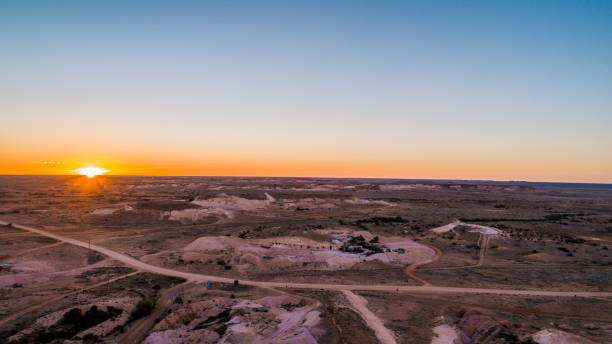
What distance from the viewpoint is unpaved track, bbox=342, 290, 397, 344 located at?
25.3 meters

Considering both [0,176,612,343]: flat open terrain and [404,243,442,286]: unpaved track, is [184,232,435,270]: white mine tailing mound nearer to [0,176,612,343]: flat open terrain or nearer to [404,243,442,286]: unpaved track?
[0,176,612,343]: flat open terrain

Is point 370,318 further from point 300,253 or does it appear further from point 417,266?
point 300,253

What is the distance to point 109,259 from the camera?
46562mm

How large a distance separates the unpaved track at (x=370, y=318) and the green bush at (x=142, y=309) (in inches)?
701

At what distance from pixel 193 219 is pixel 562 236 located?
273ft

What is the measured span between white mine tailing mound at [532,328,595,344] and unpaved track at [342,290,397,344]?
10.1 metres

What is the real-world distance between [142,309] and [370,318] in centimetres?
1917

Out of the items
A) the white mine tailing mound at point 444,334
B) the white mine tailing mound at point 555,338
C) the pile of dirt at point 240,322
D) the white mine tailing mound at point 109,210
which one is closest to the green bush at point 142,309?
the pile of dirt at point 240,322

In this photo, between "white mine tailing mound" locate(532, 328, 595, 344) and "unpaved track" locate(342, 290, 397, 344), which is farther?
"unpaved track" locate(342, 290, 397, 344)

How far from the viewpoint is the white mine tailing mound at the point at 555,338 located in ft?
74.8

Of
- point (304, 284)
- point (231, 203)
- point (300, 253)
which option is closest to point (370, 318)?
point (304, 284)

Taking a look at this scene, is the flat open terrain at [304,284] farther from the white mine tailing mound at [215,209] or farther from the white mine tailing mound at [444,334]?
the white mine tailing mound at [215,209]

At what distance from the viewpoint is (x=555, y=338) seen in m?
23.4

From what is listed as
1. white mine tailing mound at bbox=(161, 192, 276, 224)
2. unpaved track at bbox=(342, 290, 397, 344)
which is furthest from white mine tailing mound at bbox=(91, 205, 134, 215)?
unpaved track at bbox=(342, 290, 397, 344)
